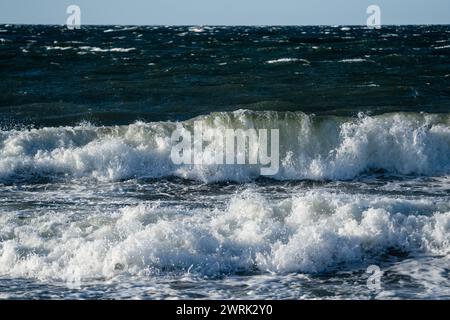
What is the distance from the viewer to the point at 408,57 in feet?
108

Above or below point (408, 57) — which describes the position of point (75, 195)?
below

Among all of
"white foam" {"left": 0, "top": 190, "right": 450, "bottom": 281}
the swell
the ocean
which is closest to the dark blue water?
the ocean

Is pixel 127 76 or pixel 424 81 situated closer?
pixel 424 81

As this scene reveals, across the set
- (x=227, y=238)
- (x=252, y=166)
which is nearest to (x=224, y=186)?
(x=252, y=166)

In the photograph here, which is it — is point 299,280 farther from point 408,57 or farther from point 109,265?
point 408,57

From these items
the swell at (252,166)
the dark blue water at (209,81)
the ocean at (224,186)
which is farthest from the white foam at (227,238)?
the dark blue water at (209,81)

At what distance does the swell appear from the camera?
46.9ft

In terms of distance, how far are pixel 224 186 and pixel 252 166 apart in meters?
1.34

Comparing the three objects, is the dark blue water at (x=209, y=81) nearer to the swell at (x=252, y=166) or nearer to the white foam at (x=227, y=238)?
the swell at (x=252, y=166)

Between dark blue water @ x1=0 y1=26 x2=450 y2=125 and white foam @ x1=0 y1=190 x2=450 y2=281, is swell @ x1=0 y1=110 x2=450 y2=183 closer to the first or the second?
dark blue water @ x1=0 y1=26 x2=450 y2=125

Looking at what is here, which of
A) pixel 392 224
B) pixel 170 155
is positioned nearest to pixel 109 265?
pixel 392 224

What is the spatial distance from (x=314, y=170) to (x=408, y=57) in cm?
2027

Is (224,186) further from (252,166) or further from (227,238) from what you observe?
(227,238)

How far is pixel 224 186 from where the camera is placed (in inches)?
528
